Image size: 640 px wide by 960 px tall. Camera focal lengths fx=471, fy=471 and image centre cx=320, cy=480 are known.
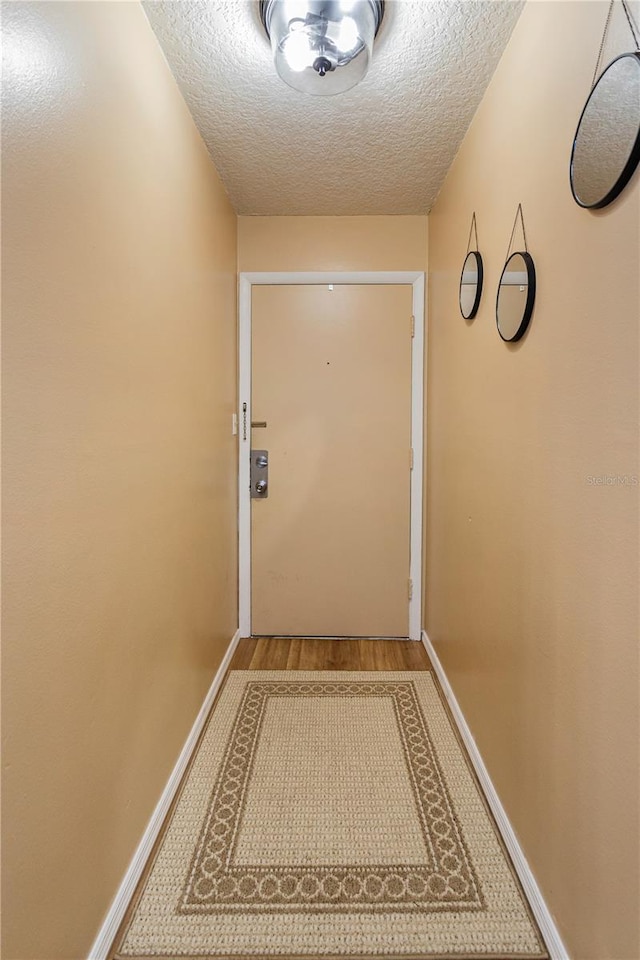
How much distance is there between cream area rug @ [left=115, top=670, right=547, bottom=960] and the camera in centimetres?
116

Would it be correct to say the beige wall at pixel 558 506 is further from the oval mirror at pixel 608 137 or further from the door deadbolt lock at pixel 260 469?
the door deadbolt lock at pixel 260 469

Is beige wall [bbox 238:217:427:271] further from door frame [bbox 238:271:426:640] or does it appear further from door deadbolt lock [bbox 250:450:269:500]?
door deadbolt lock [bbox 250:450:269:500]

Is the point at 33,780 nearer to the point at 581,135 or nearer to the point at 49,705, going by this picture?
the point at 49,705

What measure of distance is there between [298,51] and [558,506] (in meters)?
1.43

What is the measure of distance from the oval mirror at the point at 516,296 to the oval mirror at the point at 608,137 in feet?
0.84

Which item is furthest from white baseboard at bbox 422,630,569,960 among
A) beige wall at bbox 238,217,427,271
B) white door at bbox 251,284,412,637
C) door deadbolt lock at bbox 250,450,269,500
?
beige wall at bbox 238,217,427,271

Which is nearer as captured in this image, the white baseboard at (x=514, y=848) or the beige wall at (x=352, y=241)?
the white baseboard at (x=514, y=848)

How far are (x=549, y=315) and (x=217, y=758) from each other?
1.84 meters

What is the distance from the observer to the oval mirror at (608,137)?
2.68 ft

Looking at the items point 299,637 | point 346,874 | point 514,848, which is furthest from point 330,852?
point 299,637

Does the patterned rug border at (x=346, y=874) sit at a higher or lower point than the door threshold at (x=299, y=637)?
lower

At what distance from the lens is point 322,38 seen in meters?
1.30

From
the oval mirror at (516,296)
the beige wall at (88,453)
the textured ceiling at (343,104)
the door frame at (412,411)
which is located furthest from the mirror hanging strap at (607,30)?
the door frame at (412,411)

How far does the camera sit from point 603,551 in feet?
3.05
